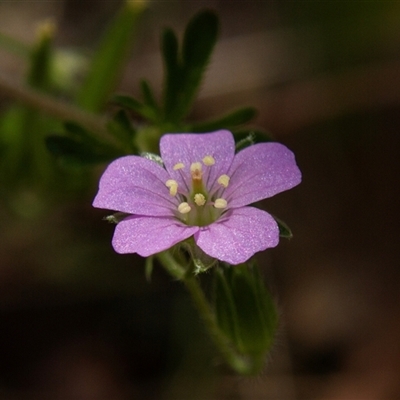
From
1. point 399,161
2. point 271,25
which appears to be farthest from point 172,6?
point 399,161

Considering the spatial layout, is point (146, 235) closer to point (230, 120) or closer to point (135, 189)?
point (135, 189)

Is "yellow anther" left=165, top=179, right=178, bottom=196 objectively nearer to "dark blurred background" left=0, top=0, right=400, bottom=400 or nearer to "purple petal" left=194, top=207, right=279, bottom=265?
"purple petal" left=194, top=207, right=279, bottom=265

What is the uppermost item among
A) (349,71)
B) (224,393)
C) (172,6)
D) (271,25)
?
(172,6)

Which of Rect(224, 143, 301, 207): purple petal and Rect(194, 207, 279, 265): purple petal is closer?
Rect(194, 207, 279, 265): purple petal

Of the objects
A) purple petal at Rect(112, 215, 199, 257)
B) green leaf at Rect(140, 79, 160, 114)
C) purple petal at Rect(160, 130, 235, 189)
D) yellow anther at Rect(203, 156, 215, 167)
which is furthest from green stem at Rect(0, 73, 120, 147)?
purple petal at Rect(112, 215, 199, 257)

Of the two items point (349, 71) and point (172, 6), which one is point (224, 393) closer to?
point (349, 71)

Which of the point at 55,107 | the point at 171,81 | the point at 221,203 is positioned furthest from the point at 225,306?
the point at 55,107
